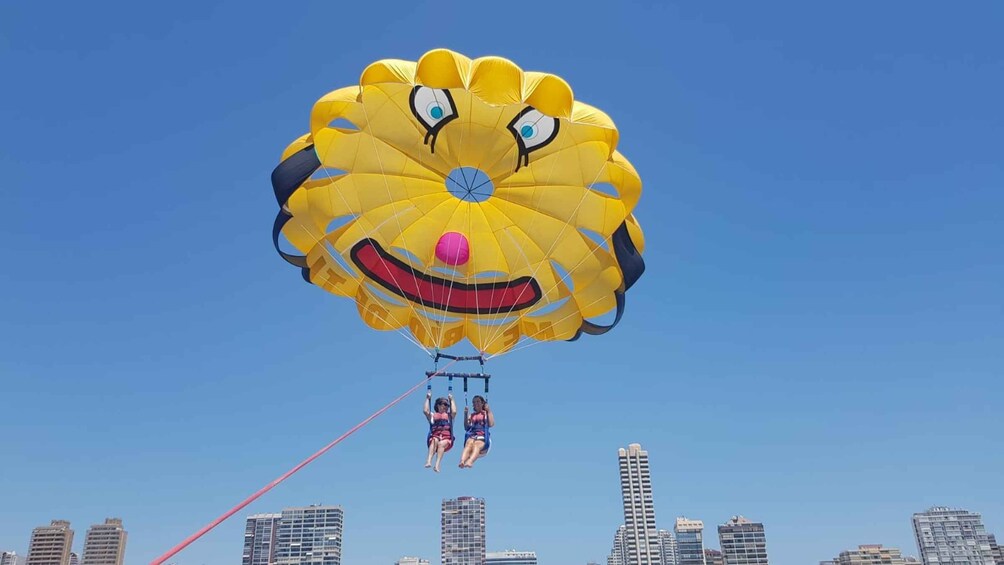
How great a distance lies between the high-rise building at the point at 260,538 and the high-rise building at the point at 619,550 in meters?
66.0

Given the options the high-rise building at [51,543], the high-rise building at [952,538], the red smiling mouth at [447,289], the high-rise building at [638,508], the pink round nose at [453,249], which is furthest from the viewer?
the high-rise building at [51,543]

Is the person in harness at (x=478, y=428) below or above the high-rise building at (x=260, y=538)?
below

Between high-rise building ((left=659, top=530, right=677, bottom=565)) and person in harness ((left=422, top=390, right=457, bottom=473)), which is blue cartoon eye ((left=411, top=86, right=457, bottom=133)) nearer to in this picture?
person in harness ((left=422, top=390, right=457, bottom=473))

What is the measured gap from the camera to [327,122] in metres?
11.9

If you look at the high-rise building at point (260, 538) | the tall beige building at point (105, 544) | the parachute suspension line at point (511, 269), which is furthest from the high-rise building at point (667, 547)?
the parachute suspension line at point (511, 269)

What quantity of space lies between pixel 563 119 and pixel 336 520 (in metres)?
113

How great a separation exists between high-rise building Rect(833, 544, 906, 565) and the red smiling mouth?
131 meters

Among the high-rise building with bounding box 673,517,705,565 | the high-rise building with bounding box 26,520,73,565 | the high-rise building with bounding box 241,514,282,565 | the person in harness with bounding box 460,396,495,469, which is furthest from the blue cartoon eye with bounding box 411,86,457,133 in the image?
the high-rise building with bounding box 26,520,73,565

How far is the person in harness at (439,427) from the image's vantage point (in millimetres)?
12438

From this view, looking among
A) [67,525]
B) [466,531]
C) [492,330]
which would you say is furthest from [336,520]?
[492,330]

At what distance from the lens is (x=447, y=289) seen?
1552 centimetres

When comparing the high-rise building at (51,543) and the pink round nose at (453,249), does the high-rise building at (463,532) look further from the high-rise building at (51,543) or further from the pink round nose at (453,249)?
the pink round nose at (453,249)

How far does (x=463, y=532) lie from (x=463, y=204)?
137402 mm

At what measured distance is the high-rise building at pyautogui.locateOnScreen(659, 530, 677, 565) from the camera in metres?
135
